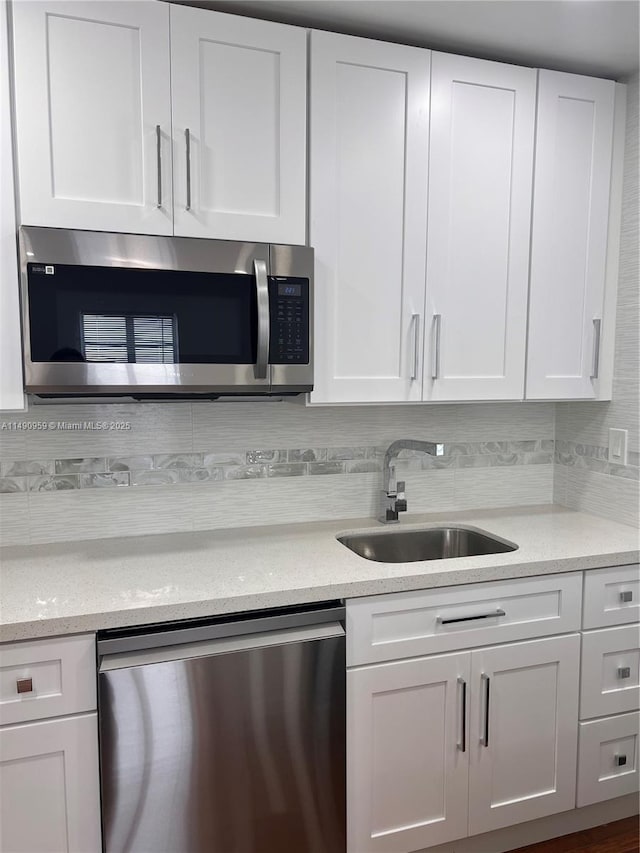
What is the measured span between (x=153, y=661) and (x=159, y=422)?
806 mm

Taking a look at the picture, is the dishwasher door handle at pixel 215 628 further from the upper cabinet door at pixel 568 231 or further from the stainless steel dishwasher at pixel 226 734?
the upper cabinet door at pixel 568 231

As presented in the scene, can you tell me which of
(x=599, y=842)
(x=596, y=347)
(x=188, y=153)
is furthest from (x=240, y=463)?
(x=599, y=842)

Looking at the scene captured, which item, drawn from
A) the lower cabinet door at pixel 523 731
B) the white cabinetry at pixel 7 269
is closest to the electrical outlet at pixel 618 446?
the lower cabinet door at pixel 523 731

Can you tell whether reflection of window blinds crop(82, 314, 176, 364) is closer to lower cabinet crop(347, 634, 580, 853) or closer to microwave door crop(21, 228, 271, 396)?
microwave door crop(21, 228, 271, 396)

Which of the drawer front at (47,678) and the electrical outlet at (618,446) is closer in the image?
the drawer front at (47,678)

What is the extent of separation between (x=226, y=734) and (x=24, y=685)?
48 cm

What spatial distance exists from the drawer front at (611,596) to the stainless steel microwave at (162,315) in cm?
106

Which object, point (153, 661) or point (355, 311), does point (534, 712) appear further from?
point (355, 311)

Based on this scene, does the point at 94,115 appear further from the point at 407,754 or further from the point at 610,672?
the point at 610,672

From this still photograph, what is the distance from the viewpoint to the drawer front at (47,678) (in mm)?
1379

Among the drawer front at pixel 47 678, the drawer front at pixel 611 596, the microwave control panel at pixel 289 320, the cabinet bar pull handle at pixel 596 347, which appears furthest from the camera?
the cabinet bar pull handle at pixel 596 347

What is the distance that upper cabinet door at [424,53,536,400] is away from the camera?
76.8 inches

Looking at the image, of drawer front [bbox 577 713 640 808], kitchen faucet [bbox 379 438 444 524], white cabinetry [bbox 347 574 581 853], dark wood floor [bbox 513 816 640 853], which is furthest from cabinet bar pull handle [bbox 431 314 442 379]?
dark wood floor [bbox 513 816 640 853]

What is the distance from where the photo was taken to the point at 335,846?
1.66m
